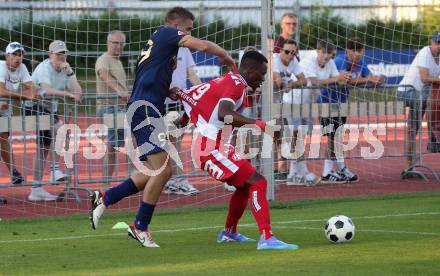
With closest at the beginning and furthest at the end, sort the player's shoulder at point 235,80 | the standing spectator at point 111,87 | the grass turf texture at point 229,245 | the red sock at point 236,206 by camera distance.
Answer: the grass turf texture at point 229,245, the player's shoulder at point 235,80, the red sock at point 236,206, the standing spectator at point 111,87

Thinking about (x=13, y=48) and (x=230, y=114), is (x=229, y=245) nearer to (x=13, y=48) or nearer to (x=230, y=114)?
(x=230, y=114)

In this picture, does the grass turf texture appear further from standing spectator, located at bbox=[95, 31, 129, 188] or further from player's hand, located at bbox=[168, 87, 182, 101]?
standing spectator, located at bbox=[95, 31, 129, 188]

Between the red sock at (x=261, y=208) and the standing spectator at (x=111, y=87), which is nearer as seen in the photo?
the red sock at (x=261, y=208)

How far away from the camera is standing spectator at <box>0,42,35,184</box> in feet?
48.1

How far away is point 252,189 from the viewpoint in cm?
1020

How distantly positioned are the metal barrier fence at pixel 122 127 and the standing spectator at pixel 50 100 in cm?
10

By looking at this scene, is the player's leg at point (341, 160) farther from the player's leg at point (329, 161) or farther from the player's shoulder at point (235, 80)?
the player's shoulder at point (235, 80)

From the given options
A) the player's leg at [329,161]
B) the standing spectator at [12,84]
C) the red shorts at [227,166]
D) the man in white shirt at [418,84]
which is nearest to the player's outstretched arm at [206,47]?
the red shorts at [227,166]

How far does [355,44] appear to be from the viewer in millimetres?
17219

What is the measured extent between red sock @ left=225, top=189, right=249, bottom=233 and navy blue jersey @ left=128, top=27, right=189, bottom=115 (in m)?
1.17

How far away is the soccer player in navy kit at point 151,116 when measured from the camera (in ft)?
34.4

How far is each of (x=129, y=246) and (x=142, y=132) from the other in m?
1.15

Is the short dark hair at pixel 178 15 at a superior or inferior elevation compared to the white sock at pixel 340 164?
superior

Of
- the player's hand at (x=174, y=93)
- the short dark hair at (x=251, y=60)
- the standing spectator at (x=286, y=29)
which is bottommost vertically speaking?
the player's hand at (x=174, y=93)
